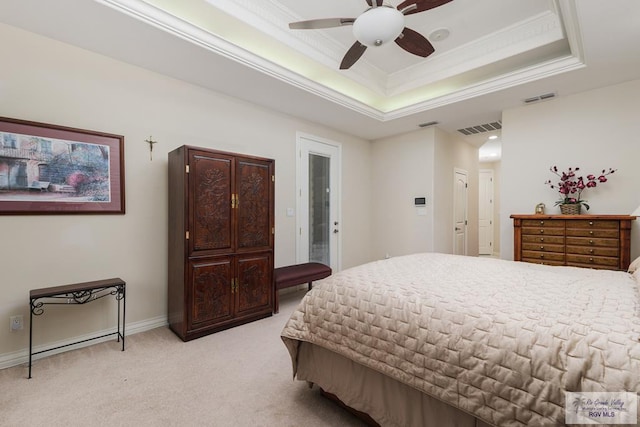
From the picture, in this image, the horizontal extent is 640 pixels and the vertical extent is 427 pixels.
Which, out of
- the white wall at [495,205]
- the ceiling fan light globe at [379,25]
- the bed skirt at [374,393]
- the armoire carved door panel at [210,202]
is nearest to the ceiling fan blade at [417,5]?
the ceiling fan light globe at [379,25]

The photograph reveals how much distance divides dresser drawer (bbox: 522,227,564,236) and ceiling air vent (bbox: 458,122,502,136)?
7.03 ft

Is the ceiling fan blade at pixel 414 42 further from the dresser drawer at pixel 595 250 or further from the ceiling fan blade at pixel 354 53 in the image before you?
the dresser drawer at pixel 595 250

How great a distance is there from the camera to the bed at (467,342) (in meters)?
0.99

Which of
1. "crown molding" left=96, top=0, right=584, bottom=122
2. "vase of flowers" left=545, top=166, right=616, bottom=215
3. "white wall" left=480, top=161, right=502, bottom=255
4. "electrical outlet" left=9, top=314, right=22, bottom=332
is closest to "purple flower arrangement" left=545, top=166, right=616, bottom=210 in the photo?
"vase of flowers" left=545, top=166, right=616, bottom=215

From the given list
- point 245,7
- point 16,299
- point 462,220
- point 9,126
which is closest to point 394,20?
point 245,7

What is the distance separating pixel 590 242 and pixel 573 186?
2.61 feet

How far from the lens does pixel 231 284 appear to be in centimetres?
307

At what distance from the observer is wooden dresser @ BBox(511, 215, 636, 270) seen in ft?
9.81

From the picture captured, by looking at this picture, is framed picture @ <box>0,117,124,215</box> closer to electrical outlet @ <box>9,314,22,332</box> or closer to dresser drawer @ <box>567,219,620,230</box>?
electrical outlet @ <box>9,314,22,332</box>

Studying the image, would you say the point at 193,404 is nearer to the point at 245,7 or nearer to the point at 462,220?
the point at 245,7

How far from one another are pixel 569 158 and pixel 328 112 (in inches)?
127

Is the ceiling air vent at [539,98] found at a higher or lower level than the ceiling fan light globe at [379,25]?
higher

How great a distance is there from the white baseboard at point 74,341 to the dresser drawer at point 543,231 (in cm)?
440

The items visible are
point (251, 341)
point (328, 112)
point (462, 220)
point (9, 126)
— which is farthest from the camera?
point (462, 220)
